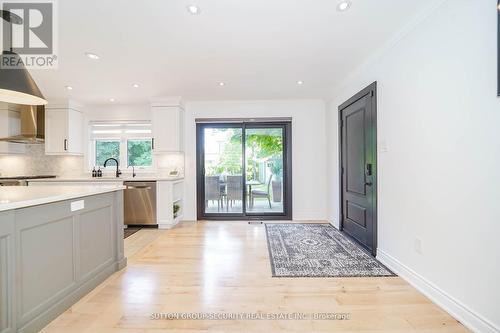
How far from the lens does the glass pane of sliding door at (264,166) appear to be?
511 cm

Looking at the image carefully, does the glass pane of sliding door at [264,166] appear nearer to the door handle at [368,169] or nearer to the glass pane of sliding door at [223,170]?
the glass pane of sliding door at [223,170]

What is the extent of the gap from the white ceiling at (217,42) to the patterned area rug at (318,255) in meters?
2.49

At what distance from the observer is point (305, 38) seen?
8.41ft

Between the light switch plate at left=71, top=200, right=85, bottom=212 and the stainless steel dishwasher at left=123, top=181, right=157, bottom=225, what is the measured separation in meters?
2.41

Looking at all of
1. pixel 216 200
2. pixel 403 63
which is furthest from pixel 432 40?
pixel 216 200

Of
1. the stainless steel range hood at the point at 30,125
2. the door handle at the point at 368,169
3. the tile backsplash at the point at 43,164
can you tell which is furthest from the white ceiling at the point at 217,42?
the tile backsplash at the point at 43,164

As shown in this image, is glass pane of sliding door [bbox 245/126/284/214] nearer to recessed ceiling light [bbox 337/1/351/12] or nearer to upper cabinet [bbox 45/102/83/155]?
recessed ceiling light [bbox 337/1/351/12]

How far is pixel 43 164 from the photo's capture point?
5.17m

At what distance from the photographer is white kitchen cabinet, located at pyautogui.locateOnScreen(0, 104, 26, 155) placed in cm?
452

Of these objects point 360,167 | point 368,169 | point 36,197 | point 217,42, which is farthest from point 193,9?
point 360,167

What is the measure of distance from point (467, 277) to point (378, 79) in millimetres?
2198

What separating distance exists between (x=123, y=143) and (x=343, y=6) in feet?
15.9

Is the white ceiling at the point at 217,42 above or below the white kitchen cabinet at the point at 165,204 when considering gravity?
above

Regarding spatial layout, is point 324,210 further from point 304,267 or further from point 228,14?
point 228,14
